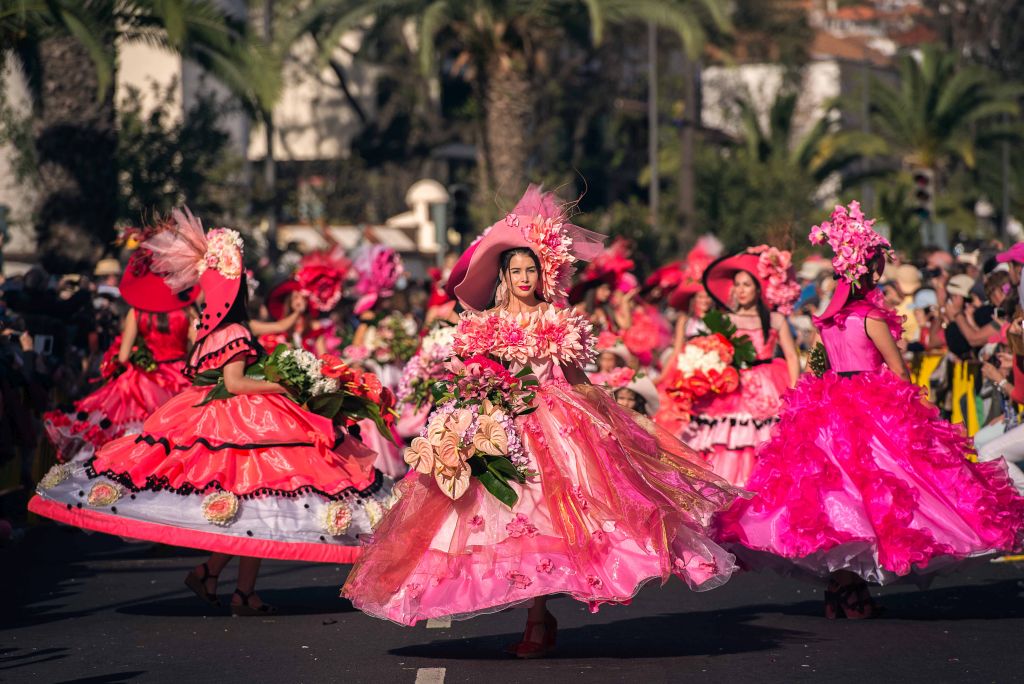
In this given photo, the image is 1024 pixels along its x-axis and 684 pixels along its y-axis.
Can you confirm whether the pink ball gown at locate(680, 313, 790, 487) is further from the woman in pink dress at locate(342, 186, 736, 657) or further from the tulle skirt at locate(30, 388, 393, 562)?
the woman in pink dress at locate(342, 186, 736, 657)

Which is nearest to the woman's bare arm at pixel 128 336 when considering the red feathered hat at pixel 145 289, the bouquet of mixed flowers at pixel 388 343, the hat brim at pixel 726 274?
the red feathered hat at pixel 145 289

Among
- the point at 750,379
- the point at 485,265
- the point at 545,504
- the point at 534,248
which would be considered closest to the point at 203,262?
the point at 485,265

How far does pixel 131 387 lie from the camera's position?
14.6m

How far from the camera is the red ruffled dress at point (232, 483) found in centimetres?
1073

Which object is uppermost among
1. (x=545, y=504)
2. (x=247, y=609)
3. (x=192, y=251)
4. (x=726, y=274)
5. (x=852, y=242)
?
(x=852, y=242)

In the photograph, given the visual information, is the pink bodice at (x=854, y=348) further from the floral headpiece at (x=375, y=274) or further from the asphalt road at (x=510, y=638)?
the floral headpiece at (x=375, y=274)

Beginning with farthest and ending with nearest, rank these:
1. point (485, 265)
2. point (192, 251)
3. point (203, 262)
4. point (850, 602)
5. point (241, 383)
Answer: point (192, 251) → point (203, 262) → point (241, 383) → point (850, 602) → point (485, 265)

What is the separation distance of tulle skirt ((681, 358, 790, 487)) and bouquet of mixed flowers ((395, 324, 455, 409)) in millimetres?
2096

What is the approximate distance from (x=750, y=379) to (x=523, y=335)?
19.0 feet

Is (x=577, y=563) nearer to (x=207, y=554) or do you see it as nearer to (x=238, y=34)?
(x=207, y=554)

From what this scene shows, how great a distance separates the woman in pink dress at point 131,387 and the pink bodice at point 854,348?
5.40 m

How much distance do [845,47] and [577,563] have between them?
9175 centimetres

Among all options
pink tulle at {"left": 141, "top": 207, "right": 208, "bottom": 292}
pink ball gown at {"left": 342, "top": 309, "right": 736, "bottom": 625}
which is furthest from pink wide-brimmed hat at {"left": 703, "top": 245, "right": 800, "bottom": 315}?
pink ball gown at {"left": 342, "top": 309, "right": 736, "bottom": 625}

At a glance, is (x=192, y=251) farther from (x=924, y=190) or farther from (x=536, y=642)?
(x=924, y=190)
